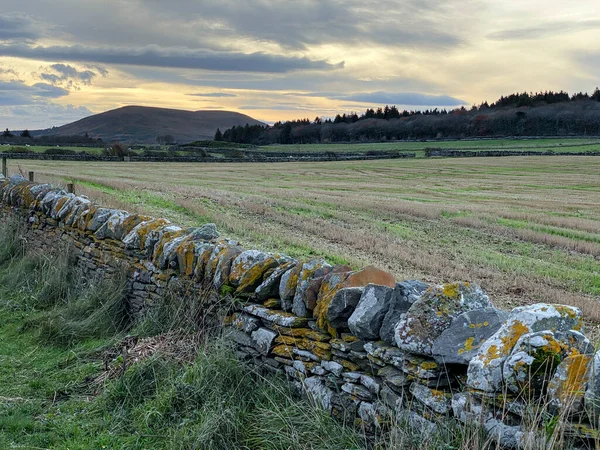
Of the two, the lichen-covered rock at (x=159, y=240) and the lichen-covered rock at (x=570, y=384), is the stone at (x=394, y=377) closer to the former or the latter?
the lichen-covered rock at (x=570, y=384)

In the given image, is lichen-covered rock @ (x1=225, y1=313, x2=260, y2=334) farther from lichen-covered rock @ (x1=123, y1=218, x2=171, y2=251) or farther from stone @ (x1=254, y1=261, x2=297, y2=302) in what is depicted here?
lichen-covered rock @ (x1=123, y1=218, x2=171, y2=251)

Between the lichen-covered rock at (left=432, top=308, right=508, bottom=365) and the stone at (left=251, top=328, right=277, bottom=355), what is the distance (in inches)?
68.6

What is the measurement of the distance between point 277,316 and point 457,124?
123m

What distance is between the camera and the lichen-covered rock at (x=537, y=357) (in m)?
3.11

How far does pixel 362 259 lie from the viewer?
39.8ft

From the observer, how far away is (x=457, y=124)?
122 meters

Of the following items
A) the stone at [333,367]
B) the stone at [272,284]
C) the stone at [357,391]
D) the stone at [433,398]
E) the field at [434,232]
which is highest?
the stone at [272,284]

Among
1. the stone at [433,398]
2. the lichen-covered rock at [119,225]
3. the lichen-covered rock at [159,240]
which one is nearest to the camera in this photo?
the stone at [433,398]

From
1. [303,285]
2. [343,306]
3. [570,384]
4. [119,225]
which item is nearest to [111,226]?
[119,225]

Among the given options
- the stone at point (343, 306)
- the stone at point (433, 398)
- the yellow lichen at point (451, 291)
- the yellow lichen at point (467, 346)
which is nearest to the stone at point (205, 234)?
the stone at point (343, 306)

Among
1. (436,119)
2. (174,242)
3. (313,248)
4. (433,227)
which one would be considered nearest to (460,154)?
(436,119)

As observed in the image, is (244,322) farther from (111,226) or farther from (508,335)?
(111,226)

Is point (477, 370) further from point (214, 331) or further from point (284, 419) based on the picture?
point (214, 331)

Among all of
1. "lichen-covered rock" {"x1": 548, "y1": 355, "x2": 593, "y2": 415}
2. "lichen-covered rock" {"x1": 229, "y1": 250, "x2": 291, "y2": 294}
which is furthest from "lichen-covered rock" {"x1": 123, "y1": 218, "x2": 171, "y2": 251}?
"lichen-covered rock" {"x1": 548, "y1": 355, "x2": 593, "y2": 415}
